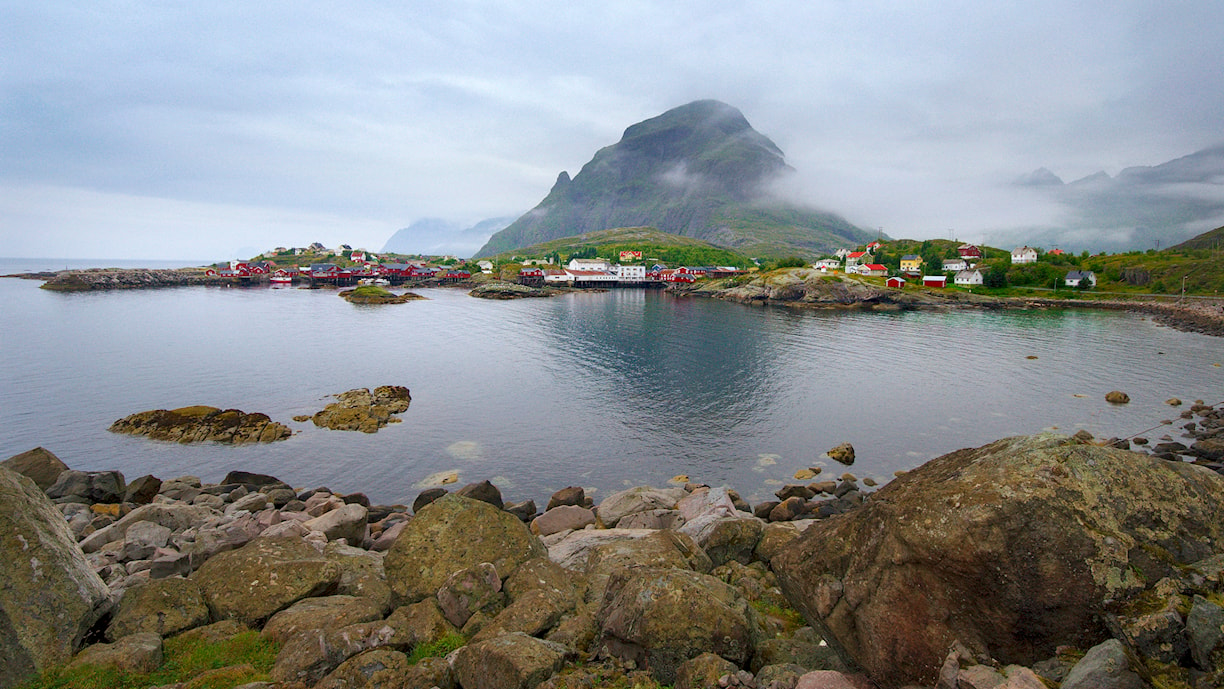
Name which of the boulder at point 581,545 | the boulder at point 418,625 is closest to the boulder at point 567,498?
the boulder at point 581,545

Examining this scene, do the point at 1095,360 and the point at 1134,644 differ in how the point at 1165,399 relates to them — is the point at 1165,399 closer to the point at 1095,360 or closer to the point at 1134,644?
the point at 1095,360

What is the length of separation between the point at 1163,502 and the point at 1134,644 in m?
2.20

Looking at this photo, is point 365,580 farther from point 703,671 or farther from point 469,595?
point 703,671

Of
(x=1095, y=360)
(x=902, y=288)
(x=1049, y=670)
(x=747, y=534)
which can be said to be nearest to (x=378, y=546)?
(x=747, y=534)

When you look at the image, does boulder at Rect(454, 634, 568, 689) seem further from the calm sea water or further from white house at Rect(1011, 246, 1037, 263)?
white house at Rect(1011, 246, 1037, 263)

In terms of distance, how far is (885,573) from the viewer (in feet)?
26.7

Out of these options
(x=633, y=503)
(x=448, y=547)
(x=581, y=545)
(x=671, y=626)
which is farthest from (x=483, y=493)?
(x=671, y=626)

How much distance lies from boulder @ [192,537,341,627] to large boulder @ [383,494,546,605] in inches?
59.3

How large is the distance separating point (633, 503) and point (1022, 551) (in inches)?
702

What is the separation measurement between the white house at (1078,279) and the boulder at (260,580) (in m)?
187

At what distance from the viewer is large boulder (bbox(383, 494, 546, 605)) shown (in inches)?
491

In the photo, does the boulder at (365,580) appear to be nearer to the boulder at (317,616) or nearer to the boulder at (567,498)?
the boulder at (317,616)

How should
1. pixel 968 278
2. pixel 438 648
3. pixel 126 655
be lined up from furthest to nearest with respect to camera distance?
pixel 968 278 → pixel 438 648 → pixel 126 655

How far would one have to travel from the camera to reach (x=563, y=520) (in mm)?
22578
